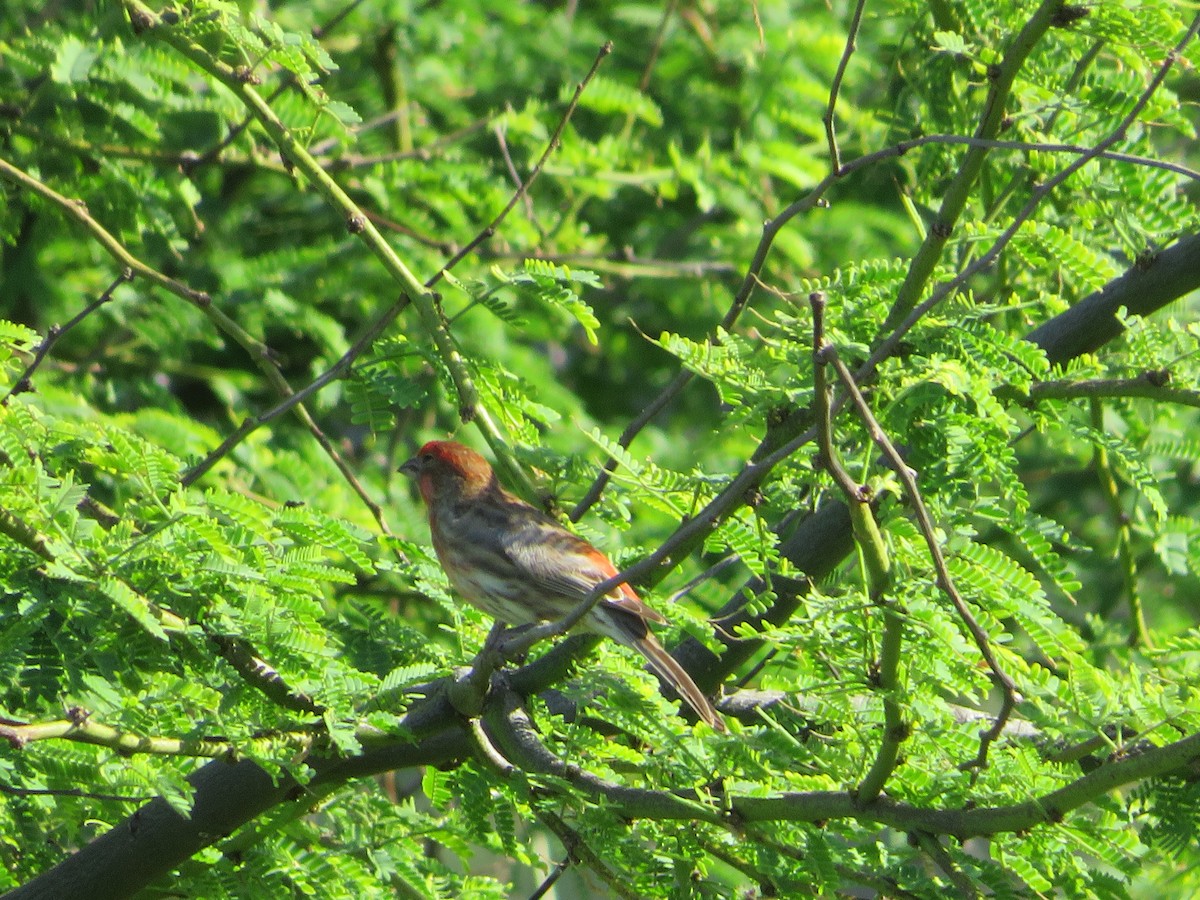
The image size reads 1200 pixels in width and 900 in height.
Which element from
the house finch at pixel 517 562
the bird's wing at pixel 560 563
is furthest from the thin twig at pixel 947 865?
the bird's wing at pixel 560 563

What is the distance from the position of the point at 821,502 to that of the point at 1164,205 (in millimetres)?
1465

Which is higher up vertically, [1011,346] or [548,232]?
[548,232]

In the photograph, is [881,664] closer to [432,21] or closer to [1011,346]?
[1011,346]

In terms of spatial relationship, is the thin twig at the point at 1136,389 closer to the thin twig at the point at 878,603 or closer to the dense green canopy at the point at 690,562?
the dense green canopy at the point at 690,562

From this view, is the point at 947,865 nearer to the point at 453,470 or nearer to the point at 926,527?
the point at 926,527

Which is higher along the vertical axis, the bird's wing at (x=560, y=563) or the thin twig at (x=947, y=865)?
the bird's wing at (x=560, y=563)

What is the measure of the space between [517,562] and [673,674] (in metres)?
1.31

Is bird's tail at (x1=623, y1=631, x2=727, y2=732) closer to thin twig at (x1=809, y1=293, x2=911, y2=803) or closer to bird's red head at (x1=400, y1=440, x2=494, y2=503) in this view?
thin twig at (x1=809, y1=293, x2=911, y2=803)

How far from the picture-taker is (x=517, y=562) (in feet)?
19.4

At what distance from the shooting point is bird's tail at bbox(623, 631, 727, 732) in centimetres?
470

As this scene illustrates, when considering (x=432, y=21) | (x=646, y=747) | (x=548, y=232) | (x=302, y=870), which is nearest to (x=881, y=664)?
(x=646, y=747)

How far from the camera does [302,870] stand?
4762 mm

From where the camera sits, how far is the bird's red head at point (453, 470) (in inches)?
270

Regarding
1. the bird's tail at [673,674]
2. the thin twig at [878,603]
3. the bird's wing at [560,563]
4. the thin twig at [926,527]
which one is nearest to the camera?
the thin twig at [926,527]
